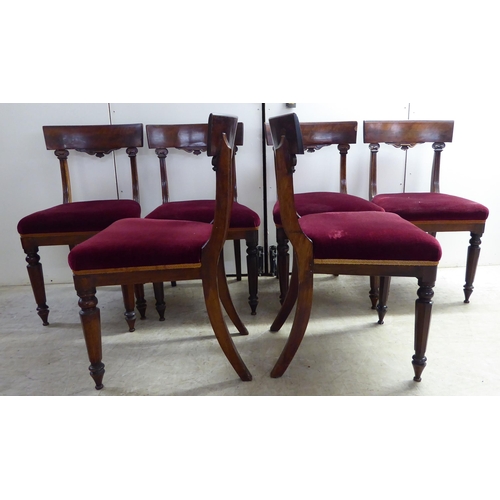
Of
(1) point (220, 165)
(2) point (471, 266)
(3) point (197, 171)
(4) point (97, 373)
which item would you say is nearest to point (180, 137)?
(3) point (197, 171)

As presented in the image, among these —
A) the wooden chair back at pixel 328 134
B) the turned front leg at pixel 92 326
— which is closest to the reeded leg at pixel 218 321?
the turned front leg at pixel 92 326

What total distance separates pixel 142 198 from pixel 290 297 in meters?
1.25

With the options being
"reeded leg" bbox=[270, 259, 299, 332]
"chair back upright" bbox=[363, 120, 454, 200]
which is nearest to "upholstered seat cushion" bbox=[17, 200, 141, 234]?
"reeded leg" bbox=[270, 259, 299, 332]

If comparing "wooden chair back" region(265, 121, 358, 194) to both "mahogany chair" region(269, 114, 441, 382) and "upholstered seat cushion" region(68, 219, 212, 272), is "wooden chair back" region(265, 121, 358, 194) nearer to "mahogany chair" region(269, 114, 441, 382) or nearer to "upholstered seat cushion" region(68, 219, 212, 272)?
"mahogany chair" region(269, 114, 441, 382)

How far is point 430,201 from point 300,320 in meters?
1.00

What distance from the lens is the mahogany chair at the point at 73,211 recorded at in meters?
1.75

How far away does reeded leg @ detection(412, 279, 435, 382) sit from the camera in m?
1.26

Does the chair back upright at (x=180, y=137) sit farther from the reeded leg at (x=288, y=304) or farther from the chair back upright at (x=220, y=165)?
the chair back upright at (x=220, y=165)

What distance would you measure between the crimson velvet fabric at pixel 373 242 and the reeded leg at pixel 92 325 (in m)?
0.72

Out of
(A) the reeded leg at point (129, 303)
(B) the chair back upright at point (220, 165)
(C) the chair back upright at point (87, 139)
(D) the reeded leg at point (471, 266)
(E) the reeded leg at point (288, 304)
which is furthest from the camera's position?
(C) the chair back upright at point (87, 139)

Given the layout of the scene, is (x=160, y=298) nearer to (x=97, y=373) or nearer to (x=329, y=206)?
(x=97, y=373)

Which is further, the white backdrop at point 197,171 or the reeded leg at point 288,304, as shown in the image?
the white backdrop at point 197,171

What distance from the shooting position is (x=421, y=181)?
7.93 feet

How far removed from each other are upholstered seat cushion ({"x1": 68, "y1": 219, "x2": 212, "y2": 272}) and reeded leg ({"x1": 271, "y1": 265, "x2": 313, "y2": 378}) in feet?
1.15
